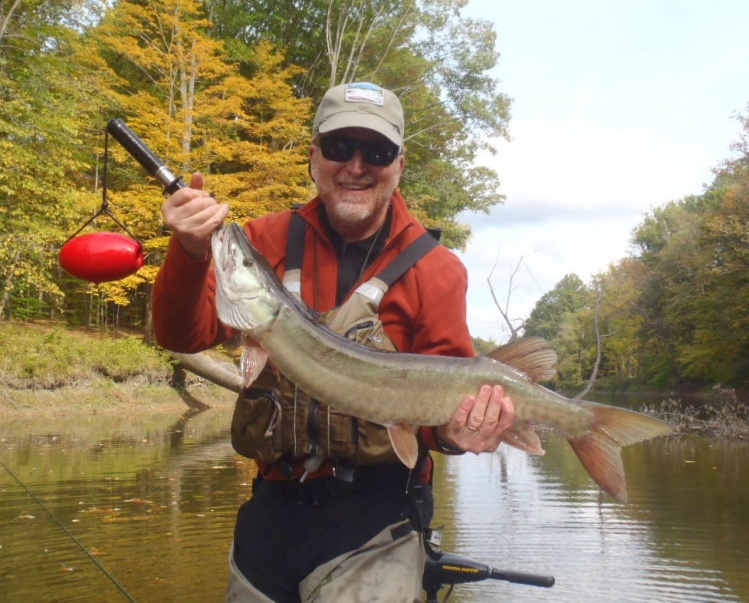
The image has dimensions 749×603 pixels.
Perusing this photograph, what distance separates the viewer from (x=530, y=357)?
309cm

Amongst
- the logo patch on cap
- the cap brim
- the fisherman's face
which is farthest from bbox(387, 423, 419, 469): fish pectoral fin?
the logo patch on cap

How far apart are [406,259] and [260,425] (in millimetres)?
921

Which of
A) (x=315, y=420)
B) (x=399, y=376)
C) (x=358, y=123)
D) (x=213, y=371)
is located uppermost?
(x=358, y=123)

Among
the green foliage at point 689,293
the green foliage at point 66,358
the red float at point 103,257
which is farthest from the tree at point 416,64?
the red float at point 103,257

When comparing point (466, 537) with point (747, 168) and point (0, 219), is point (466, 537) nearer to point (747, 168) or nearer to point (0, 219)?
point (0, 219)

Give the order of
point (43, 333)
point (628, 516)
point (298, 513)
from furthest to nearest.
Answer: point (43, 333) → point (628, 516) → point (298, 513)

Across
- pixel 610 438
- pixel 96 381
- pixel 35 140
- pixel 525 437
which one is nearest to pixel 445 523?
pixel 525 437

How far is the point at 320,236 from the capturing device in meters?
3.43

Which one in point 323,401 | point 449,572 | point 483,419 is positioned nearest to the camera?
point 323,401

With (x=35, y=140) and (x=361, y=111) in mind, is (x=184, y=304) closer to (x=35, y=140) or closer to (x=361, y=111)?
(x=361, y=111)

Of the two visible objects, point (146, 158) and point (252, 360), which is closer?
point (252, 360)

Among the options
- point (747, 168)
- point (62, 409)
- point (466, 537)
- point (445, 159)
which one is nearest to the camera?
point (466, 537)

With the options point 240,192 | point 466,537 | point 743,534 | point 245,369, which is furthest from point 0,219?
point 245,369

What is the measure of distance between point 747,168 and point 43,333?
3238 centimetres
